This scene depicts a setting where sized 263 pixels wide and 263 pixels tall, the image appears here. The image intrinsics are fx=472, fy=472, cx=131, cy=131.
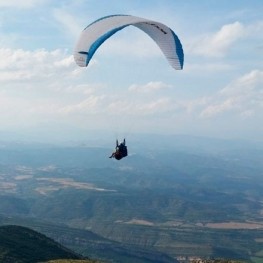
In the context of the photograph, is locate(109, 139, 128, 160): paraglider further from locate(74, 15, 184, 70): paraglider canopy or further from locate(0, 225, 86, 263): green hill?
locate(0, 225, 86, 263): green hill

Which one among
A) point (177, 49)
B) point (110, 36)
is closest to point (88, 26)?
point (110, 36)

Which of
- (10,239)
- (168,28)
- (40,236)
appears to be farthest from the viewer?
(40,236)

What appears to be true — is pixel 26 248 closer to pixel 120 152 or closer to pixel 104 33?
pixel 120 152

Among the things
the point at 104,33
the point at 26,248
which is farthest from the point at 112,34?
the point at 26,248

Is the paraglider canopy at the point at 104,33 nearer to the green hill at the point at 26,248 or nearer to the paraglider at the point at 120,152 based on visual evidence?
the paraglider at the point at 120,152

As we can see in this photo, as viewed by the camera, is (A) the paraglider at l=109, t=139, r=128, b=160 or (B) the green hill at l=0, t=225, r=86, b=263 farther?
(B) the green hill at l=0, t=225, r=86, b=263

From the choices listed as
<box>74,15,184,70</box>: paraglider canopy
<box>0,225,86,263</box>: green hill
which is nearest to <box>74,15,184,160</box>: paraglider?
<box>74,15,184,70</box>: paraglider canopy

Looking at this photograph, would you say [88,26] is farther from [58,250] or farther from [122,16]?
[58,250]

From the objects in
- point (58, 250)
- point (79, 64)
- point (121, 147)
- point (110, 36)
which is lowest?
point (58, 250)

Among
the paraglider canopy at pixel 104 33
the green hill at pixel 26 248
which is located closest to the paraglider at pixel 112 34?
the paraglider canopy at pixel 104 33
